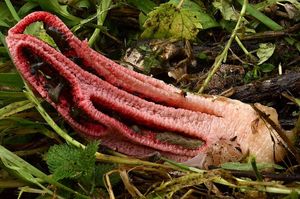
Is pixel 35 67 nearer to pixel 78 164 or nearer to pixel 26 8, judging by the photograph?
pixel 78 164

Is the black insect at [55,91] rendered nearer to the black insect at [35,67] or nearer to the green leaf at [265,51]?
the black insect at [35,67]

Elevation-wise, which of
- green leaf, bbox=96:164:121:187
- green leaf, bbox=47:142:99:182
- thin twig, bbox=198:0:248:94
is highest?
thin twig, bbox=198:0:248:94

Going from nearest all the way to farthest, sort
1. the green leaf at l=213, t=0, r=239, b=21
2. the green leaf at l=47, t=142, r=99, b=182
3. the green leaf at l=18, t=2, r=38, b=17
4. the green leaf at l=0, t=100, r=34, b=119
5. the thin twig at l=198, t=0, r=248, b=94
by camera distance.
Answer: the green leaf at l=47, t=142, r=99, b=182 → the green leaf at l=0, t=100, r=34, b=119 → the thin twig at l=198, t=0, r=248, b=94 → the green leaf at l=18, t=2, r=38, b=17 → the green leaf at l=213, t=0, r=239, b=21

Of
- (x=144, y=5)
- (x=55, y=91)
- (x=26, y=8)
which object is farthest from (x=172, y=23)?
(x=55, y=91)

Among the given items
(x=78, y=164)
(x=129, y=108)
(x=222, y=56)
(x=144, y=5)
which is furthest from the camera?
(x=144, y=5)

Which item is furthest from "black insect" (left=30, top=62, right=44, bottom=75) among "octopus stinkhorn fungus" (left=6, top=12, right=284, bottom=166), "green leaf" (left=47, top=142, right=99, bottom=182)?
"green leaf" (left=47, top=142, right=99, bottom=182)

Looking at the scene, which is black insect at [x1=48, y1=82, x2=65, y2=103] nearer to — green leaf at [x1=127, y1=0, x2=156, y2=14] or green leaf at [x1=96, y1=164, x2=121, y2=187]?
green leaf at [x1=96, y1=164, x2=121, y2=187]
